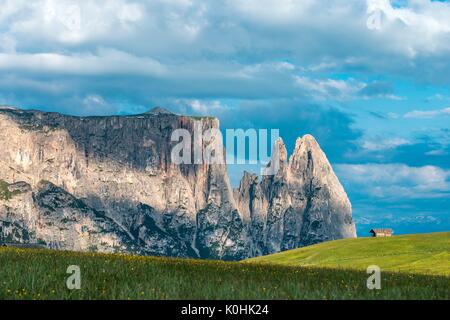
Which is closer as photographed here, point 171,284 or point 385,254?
point 171,284

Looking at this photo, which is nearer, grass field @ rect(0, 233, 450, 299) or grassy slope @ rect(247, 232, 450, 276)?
grass field @ rect(0, 233, 450, 299)

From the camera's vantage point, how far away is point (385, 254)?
95812 millimetres

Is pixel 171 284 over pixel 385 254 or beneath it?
beneath

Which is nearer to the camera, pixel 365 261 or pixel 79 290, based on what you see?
pixel 79 290

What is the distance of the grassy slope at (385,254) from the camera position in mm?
81137

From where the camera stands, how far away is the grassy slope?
266ft

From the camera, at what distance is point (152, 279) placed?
1244 inches

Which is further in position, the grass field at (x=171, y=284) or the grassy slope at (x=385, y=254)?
the grassy slope at (x=385, y=254)

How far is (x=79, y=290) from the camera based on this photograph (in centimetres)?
2762
